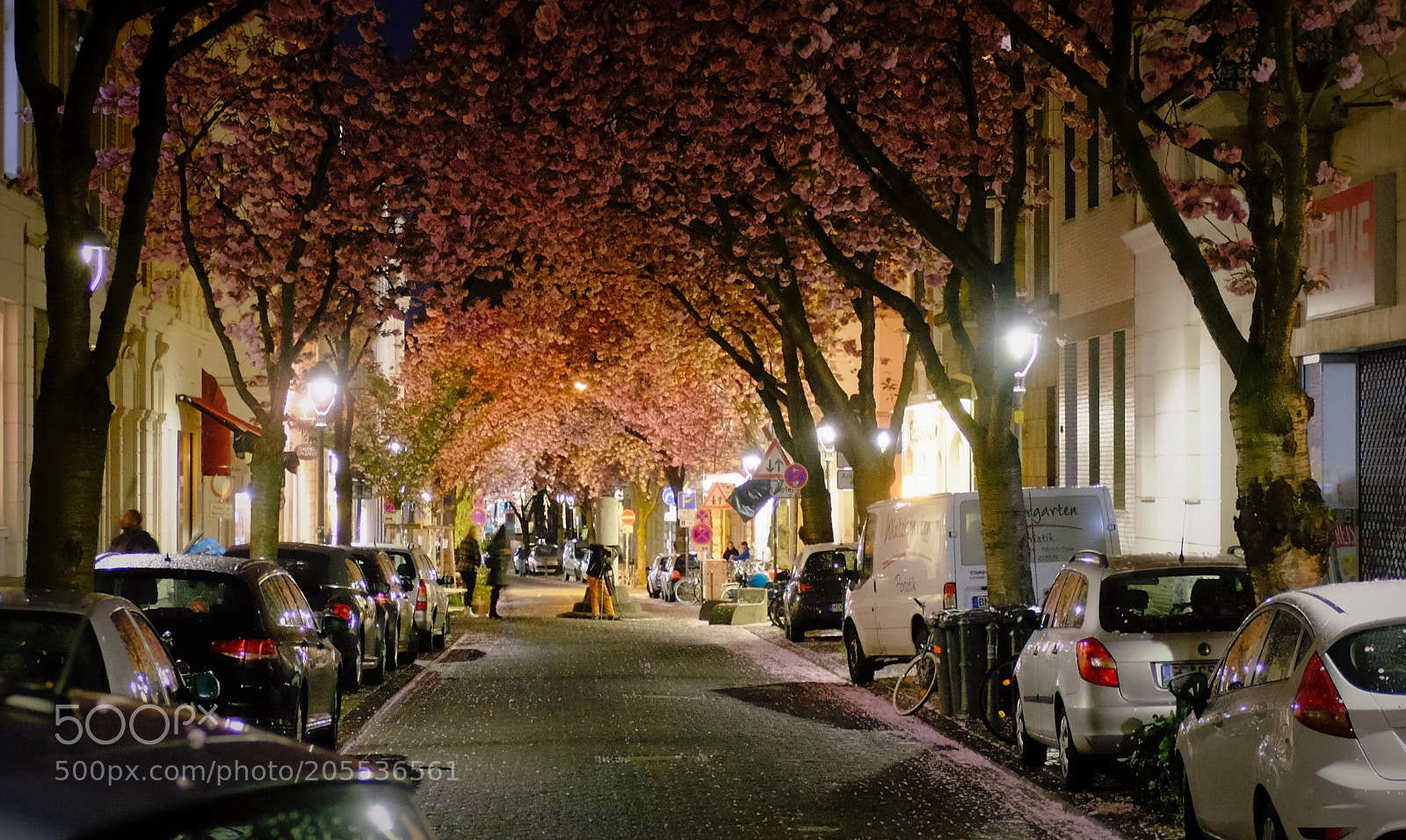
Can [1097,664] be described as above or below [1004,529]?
below

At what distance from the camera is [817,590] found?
30.2 metres

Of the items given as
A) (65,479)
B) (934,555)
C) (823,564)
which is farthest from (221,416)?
(65,479)

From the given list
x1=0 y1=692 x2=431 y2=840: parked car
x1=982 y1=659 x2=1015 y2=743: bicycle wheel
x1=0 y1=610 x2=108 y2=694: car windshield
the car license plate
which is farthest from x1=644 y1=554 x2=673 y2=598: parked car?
x1=0 y1=692 x2=431 y2=840: parked car

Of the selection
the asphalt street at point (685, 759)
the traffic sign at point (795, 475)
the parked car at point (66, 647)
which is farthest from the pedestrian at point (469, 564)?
the parked car at point (66, 647)

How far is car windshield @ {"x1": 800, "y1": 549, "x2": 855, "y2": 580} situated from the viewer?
3008cm

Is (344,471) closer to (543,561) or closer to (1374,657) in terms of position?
(1374,657)

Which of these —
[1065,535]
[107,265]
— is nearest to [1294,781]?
[1065,535]

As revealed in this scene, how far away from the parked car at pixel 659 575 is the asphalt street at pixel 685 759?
32.0 m

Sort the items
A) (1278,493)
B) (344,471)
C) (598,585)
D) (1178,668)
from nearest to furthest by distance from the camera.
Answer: (1278,493) → (1178,668) → (344,471) → (598,585)

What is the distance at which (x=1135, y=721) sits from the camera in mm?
11867

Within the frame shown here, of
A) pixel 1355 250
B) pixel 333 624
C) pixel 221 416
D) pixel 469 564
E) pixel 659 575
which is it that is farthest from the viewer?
pixel 659 575

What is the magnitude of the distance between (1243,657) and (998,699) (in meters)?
6.46

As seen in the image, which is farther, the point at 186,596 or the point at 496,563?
the point at 496,563

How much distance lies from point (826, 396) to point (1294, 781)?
21.1 meters
